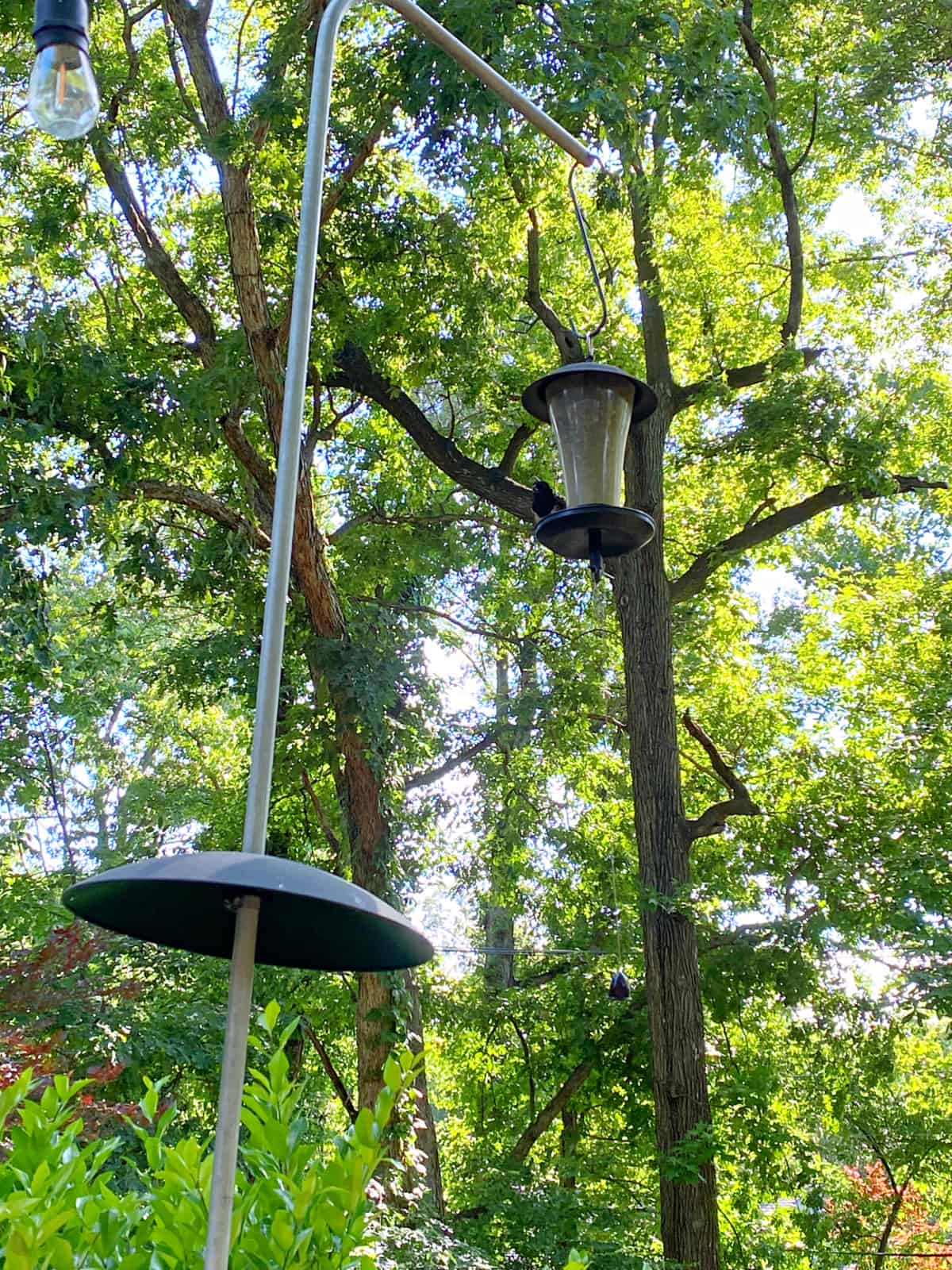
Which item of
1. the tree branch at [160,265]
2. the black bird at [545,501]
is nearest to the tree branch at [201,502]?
the tree branch at [160,265]

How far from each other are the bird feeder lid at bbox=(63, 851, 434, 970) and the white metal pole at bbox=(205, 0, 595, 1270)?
11 centimetres

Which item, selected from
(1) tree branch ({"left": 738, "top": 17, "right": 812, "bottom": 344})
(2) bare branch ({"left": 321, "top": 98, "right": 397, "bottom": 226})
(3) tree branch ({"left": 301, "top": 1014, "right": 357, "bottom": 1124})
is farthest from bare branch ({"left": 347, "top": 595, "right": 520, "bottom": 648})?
(3) tree branch ({"left": 301, "top": 1014, "right": 357, "bottom": 1124})

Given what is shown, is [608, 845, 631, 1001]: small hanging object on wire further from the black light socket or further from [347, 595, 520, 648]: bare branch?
the black light socket

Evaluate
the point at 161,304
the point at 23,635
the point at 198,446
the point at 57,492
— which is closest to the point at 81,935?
the point at 23,635

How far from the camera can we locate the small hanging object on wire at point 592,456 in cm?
272

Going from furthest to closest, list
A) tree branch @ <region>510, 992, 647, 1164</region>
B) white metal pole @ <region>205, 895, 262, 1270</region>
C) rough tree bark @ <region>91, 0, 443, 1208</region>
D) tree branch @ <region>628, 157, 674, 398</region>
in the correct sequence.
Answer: tree branch @ <region>510, 992, 647, 1164</region> < tree branch @ <region>628, 157, 674, 398</region> < rough tree bark @ <region>91, 0, 443, 1208</region> < white metal pole @ <region>205, 895, 262, 1270</region>

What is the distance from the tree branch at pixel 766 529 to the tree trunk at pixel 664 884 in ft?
1.27

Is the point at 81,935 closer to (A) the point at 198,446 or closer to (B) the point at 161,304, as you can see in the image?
(A) the point at 198,446

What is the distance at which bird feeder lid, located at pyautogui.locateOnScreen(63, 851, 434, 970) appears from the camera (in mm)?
1339

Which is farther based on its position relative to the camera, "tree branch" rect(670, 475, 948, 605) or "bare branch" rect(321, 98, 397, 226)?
"tree branch" rect(670, 475, 948, 605)

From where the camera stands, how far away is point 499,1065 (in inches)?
368

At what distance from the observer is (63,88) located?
1689mm

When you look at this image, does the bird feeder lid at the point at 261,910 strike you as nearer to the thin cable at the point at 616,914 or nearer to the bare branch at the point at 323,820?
the bare branch at the point at 323,820

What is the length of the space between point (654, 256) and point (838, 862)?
13.6 feet
